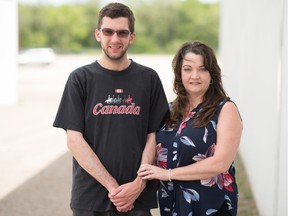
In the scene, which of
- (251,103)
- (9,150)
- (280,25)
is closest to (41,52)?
(9,150)

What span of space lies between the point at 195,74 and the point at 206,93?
17 cm

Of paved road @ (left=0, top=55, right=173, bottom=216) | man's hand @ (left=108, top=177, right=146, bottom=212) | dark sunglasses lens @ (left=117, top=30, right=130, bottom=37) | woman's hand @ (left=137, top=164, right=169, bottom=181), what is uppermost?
dark sunglasses lens @ (left=117, top=30, right=130, bottom=37)

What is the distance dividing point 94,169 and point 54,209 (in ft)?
10.7

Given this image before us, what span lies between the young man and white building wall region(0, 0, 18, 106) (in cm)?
1374

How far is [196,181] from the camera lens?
3.16 metres

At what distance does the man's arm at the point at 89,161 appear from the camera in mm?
3137

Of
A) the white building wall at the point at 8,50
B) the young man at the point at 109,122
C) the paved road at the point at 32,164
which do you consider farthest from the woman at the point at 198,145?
the white building wall at the point at 8,50

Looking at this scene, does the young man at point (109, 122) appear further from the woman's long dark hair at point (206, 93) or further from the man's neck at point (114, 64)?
the woman's long dark hair at point (206, 93)

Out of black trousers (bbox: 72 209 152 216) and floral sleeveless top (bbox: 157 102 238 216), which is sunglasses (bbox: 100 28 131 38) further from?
black trousers (bbox: 72 209 152 216)

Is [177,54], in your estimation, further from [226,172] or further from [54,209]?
[54,209]

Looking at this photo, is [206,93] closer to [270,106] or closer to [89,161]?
[89,161]

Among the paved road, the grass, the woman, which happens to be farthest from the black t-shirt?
the grass

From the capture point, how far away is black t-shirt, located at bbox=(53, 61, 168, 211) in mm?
3178

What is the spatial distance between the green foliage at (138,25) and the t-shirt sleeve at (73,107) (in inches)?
2290
